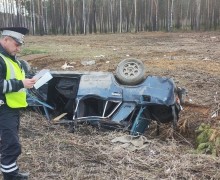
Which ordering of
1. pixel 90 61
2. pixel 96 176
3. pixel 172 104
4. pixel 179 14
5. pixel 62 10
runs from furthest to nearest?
pixel 62 10 → pixel 179 14 → pixel 90 61 → pixel 172 104 → pixel 96 176

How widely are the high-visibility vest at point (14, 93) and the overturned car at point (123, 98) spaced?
1.65 m

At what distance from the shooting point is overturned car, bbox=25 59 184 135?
229 inches

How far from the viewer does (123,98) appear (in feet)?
19.2

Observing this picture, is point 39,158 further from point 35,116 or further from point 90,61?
point 90,61

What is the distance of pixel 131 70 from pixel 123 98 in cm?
46

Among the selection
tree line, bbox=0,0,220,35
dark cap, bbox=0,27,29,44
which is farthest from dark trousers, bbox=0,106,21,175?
tree line, bbox=0,0,220,35

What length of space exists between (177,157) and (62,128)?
1818 mm

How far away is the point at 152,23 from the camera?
1075 inches

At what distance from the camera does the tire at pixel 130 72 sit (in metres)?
5.95

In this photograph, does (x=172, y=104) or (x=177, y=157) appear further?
(x=172, y=104)

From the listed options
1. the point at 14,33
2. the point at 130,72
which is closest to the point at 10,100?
the point at 14,33

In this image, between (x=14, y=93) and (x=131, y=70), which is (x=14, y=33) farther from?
(x=131, y=70)

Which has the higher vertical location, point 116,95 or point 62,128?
point 116,95

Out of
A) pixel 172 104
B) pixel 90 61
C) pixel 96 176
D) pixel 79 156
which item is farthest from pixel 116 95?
pixel 90 61
